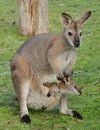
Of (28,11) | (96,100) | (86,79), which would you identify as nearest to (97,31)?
(28,11)

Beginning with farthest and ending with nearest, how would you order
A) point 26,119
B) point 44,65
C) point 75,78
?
point 75,78 < point 44,65 < point 26,119

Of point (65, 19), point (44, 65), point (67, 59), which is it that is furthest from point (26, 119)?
point (65, 19)

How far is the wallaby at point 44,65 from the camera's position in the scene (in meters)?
6.11

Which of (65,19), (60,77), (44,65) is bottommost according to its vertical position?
(60,77)

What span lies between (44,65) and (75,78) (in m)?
1.91

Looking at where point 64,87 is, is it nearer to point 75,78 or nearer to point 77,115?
point 77,115

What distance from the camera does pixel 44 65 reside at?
6.22m

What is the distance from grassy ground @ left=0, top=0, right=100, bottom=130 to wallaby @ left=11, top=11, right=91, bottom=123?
0.17m

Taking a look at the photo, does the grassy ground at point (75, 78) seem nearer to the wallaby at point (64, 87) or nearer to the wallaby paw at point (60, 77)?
the wallaby at point (64, 87)

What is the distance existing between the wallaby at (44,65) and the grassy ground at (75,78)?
6.6 inches

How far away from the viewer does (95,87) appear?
7566 millimetres

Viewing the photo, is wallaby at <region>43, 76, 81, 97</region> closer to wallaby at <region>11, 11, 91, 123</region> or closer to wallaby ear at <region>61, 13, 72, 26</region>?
wallaby at <region>11, 11, 91, 123</region>

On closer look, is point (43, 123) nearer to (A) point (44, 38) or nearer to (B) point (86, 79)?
(A) point (44, 38)

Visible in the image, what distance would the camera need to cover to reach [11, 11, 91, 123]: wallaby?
6.11 metres
